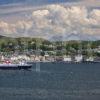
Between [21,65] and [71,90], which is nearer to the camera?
[71,90]

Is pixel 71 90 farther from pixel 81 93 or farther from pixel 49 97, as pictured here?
pixel 49 97

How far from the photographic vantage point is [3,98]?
271ft

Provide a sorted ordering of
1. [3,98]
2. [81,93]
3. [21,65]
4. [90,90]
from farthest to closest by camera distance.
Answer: [21,65]
[90,90]
[81,93]
[3,98]

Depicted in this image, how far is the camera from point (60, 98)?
84.8 m

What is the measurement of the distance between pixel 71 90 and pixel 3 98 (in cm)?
2411

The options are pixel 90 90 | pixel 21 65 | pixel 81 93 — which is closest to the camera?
pixel 81 93

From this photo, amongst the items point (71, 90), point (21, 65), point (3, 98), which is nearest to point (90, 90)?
point (71, 90)

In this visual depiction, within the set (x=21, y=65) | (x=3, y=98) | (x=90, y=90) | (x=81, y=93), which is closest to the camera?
(x=3, y=98)

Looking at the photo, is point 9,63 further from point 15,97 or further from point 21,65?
point 15,97

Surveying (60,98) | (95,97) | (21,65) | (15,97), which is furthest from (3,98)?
(21,65)

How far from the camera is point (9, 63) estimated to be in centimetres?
19900

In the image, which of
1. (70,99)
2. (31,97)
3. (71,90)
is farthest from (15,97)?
(71,90)

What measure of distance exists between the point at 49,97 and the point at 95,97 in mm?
7354

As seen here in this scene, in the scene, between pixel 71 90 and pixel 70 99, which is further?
pixel 71 90
